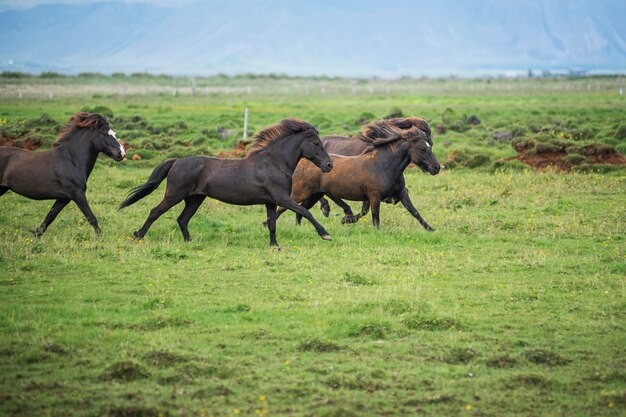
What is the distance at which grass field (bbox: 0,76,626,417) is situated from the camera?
803 cm

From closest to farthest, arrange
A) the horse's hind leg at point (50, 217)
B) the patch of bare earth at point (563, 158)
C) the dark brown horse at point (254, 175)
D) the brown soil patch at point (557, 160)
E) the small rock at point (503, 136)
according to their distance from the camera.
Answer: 1. the dark brown horse at point (254, 175)
2. the horse's hind leg at point (50, 217)
3. the brown soil patch at point (557, 160)
4. the patch of bare earth at point (563, 158)
5. the small rock at point (503, 136)

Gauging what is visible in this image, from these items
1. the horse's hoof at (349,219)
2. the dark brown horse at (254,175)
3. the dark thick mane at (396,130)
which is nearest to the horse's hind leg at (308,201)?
the horse's hoof at (349,219)

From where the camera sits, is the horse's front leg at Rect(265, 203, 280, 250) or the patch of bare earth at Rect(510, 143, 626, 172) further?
the patch of bare earth at Rect(510, 143, 626, 172)

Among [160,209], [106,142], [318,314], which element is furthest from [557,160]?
[318,314]

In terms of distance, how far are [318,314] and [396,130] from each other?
25.8ft

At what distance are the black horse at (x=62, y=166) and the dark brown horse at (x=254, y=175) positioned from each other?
1.27 metres

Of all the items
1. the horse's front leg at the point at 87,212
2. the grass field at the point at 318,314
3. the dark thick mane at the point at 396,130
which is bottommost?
the grass field at the point at 318,314

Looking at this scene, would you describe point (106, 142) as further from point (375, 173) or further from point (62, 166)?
point (375, 173)

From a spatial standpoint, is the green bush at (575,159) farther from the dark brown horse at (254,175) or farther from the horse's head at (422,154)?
the dark brown horse at (254,175)

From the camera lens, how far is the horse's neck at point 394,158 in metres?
16.9

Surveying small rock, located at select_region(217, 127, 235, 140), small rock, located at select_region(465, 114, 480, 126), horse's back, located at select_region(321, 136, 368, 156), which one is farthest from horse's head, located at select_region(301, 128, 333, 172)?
small rock, located at select_region(465, 114, 480, 126)

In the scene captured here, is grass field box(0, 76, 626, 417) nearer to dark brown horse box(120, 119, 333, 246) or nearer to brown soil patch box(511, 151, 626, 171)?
dark brown horse box(120, 119, 333, 246)

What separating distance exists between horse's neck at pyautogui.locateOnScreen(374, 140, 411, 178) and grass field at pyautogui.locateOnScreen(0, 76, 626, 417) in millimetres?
1143

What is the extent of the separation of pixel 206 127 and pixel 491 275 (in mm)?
28888
